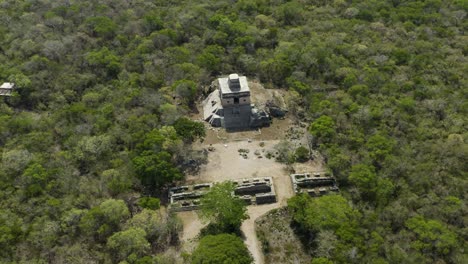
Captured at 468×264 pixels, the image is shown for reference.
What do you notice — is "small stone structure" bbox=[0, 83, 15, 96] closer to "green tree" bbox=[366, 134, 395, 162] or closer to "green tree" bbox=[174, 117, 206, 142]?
"green tree" bbox=[174, 117, 206, 142]

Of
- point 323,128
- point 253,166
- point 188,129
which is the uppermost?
point 188,129

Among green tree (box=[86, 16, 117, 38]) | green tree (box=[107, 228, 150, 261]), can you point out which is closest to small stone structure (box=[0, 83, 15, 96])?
green tree (box=[86, 16, 117, 38])

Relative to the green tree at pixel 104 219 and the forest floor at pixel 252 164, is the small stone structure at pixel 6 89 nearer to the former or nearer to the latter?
the forest floor at pixel 252 164

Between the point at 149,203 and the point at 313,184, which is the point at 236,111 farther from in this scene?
the point at 149,203

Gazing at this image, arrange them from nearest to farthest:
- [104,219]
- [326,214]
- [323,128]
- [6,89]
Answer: [326,214]
[104,219]
[323,128]
[6,89]

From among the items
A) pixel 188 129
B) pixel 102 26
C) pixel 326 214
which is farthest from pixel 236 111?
pixel 102 26

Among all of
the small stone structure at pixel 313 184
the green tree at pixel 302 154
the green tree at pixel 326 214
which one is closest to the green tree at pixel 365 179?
the small stone structure at pixel 313 184

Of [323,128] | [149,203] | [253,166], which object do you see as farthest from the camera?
[323,128]
